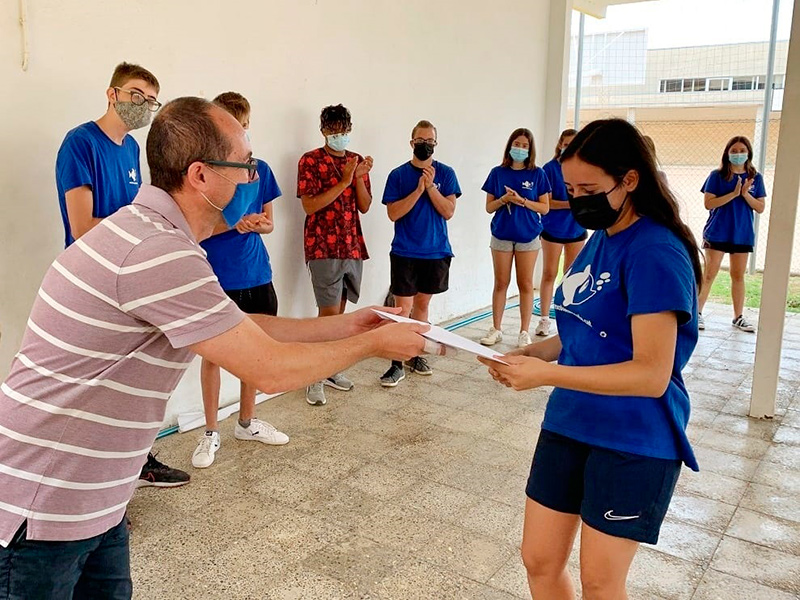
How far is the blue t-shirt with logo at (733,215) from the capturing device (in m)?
5.77

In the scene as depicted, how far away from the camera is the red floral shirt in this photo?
416cm

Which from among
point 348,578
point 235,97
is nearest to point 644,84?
point 235,97

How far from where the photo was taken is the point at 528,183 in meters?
5.23

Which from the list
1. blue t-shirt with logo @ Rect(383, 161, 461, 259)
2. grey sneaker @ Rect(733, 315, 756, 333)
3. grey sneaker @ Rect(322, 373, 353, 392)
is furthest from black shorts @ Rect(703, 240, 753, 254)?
grey sneaker @ Rect(322, 373, 353, 392)

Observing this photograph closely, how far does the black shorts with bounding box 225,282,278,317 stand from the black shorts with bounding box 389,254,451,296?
4.06ft

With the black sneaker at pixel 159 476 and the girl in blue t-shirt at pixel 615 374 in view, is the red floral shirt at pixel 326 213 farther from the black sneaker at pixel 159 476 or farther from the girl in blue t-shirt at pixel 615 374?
the girl in blue t-shirt at pixel 615 374

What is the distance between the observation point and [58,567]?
4.27 ft

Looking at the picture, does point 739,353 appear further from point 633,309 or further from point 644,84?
point 644,84

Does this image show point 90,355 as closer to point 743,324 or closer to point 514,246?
point 514,246

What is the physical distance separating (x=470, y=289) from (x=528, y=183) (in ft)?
5.47

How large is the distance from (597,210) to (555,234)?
4180 millimetres

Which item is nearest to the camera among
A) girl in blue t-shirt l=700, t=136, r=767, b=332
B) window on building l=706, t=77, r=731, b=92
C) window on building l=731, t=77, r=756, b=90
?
girl in blue t-shirt l=700, t=136, r=767, b=332

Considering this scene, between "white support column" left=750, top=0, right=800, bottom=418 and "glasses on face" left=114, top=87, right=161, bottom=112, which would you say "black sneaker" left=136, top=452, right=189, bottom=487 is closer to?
"glasses on face" left=114, top=87, right=161, bottom=112

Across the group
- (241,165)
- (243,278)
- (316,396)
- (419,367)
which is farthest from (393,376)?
(241,165)
